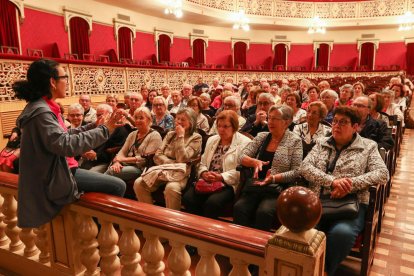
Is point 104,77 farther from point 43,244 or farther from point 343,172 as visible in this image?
point 343,172

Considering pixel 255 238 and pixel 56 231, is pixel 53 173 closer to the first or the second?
pixel 56 231

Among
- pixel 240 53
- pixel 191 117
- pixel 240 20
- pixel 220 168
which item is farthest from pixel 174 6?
pixel 220 168

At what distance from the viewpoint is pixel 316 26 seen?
1541 cm

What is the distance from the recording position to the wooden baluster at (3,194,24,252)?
5.89 feet

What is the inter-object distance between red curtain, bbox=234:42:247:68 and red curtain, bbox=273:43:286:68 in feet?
6.55

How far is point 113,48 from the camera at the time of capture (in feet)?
39.2

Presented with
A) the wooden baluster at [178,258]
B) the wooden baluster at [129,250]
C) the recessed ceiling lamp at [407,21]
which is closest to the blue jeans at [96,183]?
the wooden baluster at [129,250]

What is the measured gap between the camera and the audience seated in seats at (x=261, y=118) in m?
3.17

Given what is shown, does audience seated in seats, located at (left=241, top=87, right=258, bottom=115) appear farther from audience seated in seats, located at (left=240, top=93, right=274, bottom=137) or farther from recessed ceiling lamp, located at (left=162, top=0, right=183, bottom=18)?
recessed ceiling lamp, located at (left=162, top=0, right=183, bottom=18)

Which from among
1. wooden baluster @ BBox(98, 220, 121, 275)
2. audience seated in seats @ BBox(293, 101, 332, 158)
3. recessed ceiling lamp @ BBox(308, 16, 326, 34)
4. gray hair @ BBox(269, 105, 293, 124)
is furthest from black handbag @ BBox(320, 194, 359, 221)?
recessed ceiling lamp @ BBox(308, 16, 326, 34)

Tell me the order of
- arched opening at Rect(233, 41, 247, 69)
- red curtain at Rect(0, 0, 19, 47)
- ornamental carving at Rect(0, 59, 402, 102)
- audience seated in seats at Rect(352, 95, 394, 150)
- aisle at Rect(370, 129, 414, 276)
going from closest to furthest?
aisle at Rect(370, 129, 414, 276), audience seated in seats at Rect(352, 95, 394, 150), ornamental carving at Rect(0, 59, 402, 102), red curtain at Rect(0, 0, 19, 47), arched opening at Rect(233, 41, 247, 69)

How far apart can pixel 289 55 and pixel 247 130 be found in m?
15.9

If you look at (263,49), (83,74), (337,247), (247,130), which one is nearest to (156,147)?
(247,130)

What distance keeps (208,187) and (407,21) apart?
56.9 ft
